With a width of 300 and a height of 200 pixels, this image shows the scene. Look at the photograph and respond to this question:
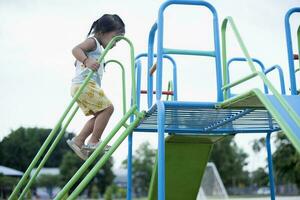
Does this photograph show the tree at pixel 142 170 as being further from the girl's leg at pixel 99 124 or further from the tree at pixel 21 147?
the girl's leg at pixel 99 124

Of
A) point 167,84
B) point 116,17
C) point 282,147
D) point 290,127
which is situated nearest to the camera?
point 290,127

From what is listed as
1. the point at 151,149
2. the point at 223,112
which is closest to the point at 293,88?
the point at 223,112

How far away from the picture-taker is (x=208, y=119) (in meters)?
4.14

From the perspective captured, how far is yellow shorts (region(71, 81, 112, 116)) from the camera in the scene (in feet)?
13.2

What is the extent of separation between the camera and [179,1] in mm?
3547

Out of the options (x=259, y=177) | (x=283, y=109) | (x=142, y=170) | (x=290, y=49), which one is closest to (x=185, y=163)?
(x=290, y=49)

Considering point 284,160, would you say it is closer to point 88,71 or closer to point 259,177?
point 259,177

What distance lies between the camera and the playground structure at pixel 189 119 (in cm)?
292

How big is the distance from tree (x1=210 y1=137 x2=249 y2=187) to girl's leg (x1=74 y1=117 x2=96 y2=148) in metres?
43.6

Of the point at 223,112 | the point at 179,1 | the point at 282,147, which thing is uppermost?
the point at 282,147


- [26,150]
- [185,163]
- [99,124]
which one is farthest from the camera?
[26,150]

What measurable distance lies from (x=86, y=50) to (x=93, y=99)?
0.46 m

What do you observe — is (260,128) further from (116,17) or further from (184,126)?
(116,17)

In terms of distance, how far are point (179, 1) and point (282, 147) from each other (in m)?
30.3
